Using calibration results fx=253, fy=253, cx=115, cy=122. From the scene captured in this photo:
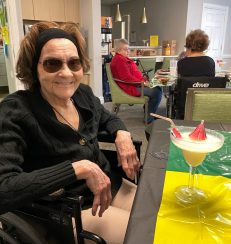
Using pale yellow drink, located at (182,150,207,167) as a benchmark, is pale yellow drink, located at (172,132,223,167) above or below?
above

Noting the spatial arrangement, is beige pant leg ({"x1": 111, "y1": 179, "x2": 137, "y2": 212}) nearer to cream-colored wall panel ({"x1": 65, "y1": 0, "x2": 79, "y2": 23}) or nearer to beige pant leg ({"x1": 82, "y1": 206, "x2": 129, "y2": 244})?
beige pant leg ({"x1": 82, "y1": 206, "x2": 129, "y2": 244})

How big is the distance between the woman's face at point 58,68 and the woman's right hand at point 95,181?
364mm

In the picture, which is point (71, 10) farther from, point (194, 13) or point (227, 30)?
point (227, 30)

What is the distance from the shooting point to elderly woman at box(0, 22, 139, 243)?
821 mm

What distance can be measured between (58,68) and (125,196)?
68cm

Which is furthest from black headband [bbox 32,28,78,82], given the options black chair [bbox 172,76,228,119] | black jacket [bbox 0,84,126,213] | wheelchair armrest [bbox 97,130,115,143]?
black chair [bbox 172,76,228,119]

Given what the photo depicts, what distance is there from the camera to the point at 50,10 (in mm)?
4277

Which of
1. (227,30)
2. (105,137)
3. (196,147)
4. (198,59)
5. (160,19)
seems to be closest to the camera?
(196,147)

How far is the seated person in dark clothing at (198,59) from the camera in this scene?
9.81 feet

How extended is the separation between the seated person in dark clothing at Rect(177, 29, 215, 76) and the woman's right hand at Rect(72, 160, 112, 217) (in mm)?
2492

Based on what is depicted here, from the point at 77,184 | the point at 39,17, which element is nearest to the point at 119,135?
the point at 77,184

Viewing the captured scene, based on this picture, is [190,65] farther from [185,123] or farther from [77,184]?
[77,184]

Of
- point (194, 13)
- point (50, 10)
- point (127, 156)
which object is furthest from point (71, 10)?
point (127, 156)

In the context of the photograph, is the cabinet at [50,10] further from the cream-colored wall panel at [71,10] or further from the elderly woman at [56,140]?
the elderly woman at [56,140]
